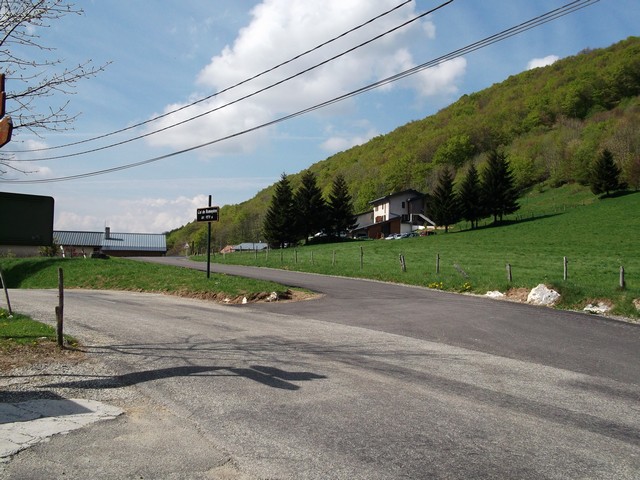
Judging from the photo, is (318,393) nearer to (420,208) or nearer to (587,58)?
(420,208)

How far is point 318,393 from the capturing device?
702cm

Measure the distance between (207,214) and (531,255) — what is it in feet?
101

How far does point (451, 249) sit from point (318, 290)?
34.1 metres

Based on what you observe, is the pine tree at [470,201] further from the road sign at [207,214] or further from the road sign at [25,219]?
the road sign at [25,219]

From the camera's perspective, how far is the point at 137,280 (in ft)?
87.9

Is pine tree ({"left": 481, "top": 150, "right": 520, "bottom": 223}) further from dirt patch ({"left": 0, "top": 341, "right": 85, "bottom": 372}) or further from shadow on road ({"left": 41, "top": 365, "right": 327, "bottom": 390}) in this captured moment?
dirt patch ({"left": 0, "top": 341, "right": 85, "bottom": 372})

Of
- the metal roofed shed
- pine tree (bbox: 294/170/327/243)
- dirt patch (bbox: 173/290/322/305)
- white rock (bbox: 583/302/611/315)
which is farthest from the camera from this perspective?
the metal roofed shed

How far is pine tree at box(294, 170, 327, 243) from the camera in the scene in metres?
76.9

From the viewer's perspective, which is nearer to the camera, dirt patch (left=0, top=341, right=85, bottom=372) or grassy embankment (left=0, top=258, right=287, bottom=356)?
dirt patch (left=0, top=341, right=85, bottom=372)

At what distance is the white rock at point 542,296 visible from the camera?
59.6 ft

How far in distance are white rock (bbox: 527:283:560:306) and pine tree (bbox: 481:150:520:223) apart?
6186 centimetres

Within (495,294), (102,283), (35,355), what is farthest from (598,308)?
(102,283)

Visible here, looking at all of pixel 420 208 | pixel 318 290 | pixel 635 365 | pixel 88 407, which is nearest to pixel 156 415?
pixel 88 407

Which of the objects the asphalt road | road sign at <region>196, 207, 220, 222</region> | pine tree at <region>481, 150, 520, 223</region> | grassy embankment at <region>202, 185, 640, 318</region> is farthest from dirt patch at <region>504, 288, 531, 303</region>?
pine tree at <region>481, 150, 520, 223</region>
